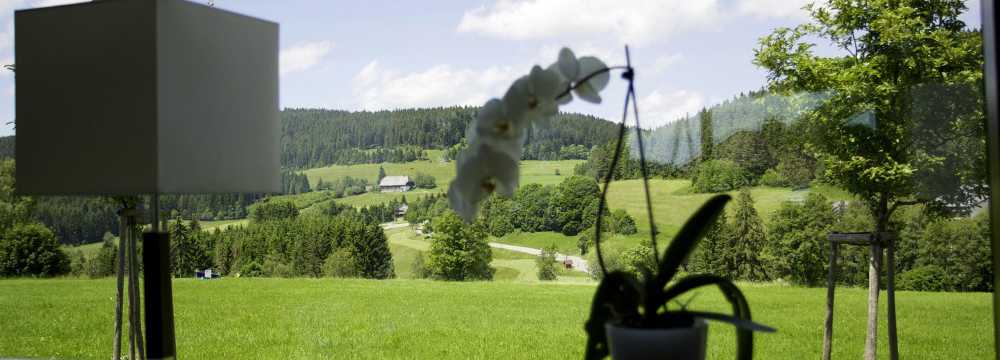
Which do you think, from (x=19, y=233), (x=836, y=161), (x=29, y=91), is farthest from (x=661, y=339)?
(x=19, y=233)

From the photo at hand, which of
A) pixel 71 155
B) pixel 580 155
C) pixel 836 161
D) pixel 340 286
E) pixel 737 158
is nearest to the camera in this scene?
pixel 71 155

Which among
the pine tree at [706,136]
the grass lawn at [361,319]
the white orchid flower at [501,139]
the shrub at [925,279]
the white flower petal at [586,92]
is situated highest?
the pine tree at [706,136]

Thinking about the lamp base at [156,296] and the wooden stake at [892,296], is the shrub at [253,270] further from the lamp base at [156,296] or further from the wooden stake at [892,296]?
the wooden stake at [892,296]

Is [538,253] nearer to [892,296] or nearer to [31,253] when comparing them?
[892,296]

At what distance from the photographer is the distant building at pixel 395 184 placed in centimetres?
411

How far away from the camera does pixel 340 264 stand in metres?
4.13

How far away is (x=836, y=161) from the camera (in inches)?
127

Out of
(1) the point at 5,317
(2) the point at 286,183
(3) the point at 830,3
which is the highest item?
(3) the point at 830,3

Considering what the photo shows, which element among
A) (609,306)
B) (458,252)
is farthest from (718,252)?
(609,306)

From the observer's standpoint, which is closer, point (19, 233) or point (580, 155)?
point (580, 155)

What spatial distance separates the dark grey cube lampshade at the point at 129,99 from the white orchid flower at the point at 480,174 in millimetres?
932

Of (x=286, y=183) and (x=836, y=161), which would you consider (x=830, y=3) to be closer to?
(x=836, y=161)

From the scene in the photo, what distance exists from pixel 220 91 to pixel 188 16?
0.17 meters

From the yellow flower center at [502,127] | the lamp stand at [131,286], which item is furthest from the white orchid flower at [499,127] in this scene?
the lamp stand at [131,286]
